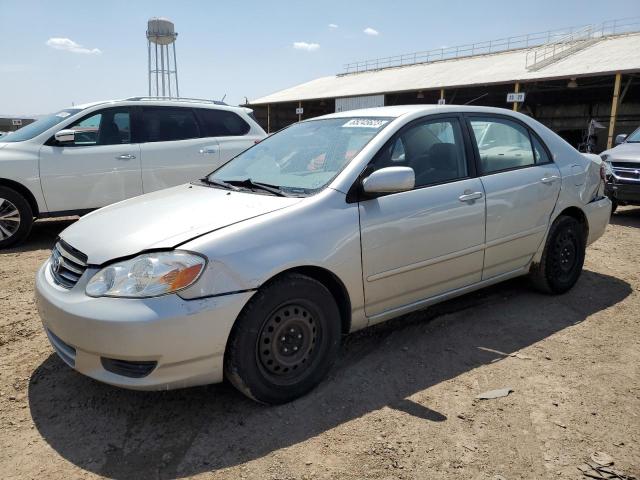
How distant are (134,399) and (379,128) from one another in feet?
7.27

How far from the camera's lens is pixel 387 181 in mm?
2896

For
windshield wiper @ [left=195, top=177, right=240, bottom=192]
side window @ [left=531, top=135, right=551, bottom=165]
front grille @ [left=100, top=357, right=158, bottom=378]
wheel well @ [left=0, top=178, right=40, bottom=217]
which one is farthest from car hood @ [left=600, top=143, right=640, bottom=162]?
wheel well @ [left=0, top=178, right=40, bottom=217]

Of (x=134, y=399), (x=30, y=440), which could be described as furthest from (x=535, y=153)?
(x=30, y=440)

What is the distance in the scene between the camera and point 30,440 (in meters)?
2.46

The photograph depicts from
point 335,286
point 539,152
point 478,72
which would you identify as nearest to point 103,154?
point 335,286

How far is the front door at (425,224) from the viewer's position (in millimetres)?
3029

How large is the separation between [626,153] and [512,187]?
6.12 m

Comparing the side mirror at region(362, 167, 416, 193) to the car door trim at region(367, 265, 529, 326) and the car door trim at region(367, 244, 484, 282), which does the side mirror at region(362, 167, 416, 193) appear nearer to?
the car door trim at region(367, 244, 484, 282)

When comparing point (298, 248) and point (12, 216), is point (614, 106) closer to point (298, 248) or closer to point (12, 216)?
point (12, 216)

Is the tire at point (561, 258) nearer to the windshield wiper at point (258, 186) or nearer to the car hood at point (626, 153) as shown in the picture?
the windshield wiper at point (258, 186)

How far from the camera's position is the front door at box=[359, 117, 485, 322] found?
9.94 ft

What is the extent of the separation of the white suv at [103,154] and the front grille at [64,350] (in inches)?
154

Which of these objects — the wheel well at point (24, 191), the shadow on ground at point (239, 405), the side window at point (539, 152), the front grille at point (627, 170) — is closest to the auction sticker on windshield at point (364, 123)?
the shadow on ground at point (239, 405)

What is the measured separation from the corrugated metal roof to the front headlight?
22447 mm
